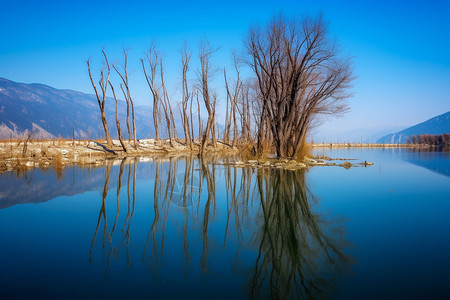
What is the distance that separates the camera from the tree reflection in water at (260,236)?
362 cm

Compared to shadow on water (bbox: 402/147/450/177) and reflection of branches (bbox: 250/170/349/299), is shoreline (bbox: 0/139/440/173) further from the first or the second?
reflection of branches (bbox: 250/170/349/299)

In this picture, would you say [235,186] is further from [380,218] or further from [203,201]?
[380,218]

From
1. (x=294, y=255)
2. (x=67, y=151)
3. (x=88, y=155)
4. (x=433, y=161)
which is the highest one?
(x=67, y=151)

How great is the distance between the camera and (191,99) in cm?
3403

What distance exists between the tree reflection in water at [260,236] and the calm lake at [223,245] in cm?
2

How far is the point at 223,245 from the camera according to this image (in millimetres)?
4719

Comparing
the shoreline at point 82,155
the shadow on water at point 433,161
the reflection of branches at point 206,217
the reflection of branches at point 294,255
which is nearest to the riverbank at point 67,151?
the shoreline at point 82,155

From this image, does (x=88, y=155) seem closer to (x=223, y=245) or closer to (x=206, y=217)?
(x=206, y=217)

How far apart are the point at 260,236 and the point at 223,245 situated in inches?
26.9

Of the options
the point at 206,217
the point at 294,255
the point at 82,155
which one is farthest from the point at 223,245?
the point at 82,155

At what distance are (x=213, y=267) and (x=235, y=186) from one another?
641 cm

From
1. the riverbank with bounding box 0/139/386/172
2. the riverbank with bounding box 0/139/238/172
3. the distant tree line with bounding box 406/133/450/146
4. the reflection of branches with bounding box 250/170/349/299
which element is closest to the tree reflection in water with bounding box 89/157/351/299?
the reflection of branches with bounding box 250/170/349/299

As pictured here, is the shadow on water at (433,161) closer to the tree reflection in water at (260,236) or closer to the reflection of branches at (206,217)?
the reflection of branches at (206,217)

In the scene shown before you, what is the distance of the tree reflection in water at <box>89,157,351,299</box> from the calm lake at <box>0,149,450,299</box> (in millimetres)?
19
